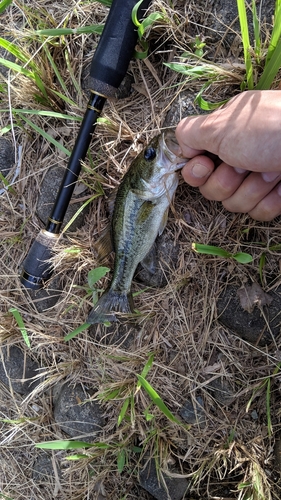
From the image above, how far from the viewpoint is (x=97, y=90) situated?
2.24 m

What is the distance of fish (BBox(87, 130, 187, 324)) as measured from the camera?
211 cm

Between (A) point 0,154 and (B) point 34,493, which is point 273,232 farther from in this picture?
(B) point 34,493

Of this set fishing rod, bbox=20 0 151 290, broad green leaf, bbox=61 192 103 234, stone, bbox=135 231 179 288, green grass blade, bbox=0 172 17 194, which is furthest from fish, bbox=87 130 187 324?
green grass blade, bbox=0 172 17 194

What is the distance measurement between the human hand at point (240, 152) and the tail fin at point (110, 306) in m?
0.79

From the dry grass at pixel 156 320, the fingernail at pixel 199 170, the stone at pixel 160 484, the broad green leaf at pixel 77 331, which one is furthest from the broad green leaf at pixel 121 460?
the fingernail at pixel 199 170

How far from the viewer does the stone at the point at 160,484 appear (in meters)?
2.53

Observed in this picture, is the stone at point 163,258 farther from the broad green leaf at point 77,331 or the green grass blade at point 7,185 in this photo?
the green grass blade at point 7,185

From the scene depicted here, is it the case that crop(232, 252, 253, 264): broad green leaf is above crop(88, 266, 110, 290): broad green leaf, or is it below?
above

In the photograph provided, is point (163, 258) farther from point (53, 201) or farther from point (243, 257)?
point (53, 201)

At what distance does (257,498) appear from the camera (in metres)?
2.23

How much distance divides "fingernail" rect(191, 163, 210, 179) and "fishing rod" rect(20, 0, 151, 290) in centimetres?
67

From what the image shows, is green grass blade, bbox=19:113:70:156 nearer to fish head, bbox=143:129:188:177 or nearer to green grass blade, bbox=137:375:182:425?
fish head, bbox=143:129:188:177

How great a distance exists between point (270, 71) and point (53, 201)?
1.55m

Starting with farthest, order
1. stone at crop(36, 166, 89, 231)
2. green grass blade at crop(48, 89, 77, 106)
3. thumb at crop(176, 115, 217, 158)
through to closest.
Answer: stone at crop(36, 166, 89, 231), green grass blade at crop(48, 89, 77, 106), thumb at crop(176, 115, 217, 158)
